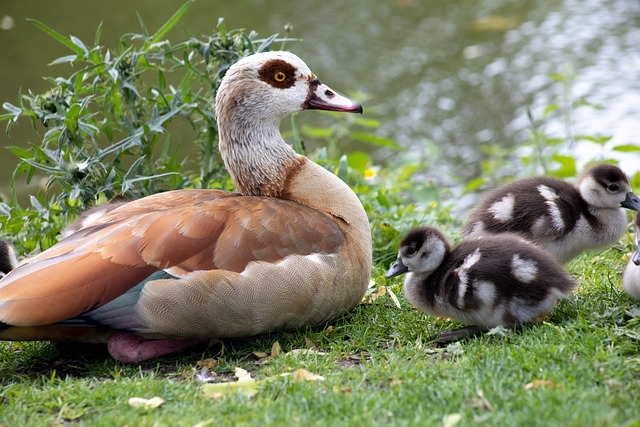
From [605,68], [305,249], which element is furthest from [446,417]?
[605,68]

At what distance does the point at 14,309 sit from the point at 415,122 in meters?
7.45

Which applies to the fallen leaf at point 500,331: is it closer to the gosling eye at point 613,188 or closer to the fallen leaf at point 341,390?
the fallen leaf at point 341,390

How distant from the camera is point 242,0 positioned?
14.4 m

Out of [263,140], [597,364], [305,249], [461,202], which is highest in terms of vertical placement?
[263,140]

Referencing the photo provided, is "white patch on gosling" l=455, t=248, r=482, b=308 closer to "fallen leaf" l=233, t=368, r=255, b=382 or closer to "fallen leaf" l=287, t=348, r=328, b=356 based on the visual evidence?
"fallen leaf" l=287, t=348, r=328, b=356

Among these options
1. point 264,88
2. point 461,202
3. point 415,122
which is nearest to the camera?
point 264,88

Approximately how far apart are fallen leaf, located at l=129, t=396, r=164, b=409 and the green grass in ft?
0.10

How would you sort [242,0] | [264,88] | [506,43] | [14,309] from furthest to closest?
[242,0] → [506,43] → [264,88] → [14,309]

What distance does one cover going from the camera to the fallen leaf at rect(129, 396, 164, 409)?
3979mm

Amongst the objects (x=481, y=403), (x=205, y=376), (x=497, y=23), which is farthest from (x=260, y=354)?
(x=497, y=23)

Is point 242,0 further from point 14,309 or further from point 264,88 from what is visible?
point 14,309

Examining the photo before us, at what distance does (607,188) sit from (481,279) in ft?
4.17

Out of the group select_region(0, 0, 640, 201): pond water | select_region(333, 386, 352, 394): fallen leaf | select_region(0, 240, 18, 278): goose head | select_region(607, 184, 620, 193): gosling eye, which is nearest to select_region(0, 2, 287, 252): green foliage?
select_region(0, 240, 18, 278): goose head

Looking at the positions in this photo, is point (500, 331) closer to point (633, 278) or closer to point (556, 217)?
point (633, 278)
